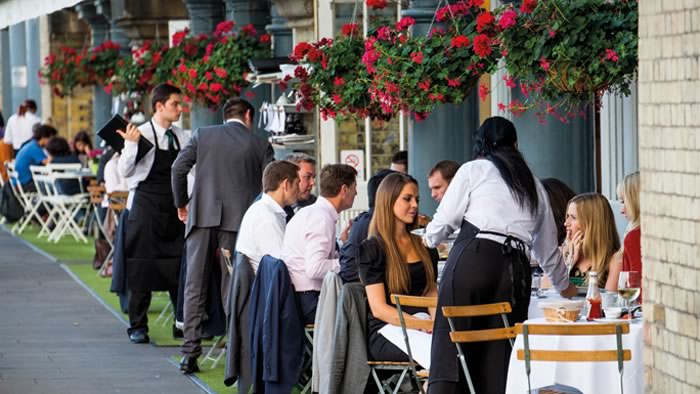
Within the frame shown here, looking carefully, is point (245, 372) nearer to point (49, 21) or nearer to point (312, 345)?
point (312, 345)

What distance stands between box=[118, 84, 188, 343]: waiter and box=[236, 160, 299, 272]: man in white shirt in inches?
94.9

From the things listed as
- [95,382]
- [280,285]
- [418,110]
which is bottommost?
[95,382]

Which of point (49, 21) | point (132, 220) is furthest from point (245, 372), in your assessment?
point (49, 21)

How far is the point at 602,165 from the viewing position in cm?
1239

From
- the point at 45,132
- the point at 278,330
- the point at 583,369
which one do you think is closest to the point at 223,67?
the point at 278,330

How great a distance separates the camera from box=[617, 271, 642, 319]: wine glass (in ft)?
23.7

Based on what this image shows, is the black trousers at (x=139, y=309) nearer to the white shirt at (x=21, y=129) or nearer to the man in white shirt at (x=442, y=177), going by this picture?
the man in white shirt at (x=442, y=177)

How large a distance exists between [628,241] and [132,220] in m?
5.15

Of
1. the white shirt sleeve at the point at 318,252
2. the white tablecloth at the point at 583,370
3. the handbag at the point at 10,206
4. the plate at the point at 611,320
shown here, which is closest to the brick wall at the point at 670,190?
the white tablecloth at the point at 583,370

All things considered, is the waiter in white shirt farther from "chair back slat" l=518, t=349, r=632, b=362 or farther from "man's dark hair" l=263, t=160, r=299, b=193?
"chair back slat" l=518, t=349, r=632, b=362

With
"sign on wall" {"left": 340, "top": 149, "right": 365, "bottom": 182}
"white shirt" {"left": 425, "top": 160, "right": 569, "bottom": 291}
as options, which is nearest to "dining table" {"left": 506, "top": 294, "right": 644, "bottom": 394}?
"white shirt" {"left": 425, "top": 160, "right": 569, "bottom": 291}

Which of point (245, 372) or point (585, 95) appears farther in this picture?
point (245, 372)

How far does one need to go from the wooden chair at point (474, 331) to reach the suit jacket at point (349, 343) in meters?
1.04

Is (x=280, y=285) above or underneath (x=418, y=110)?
underneath
